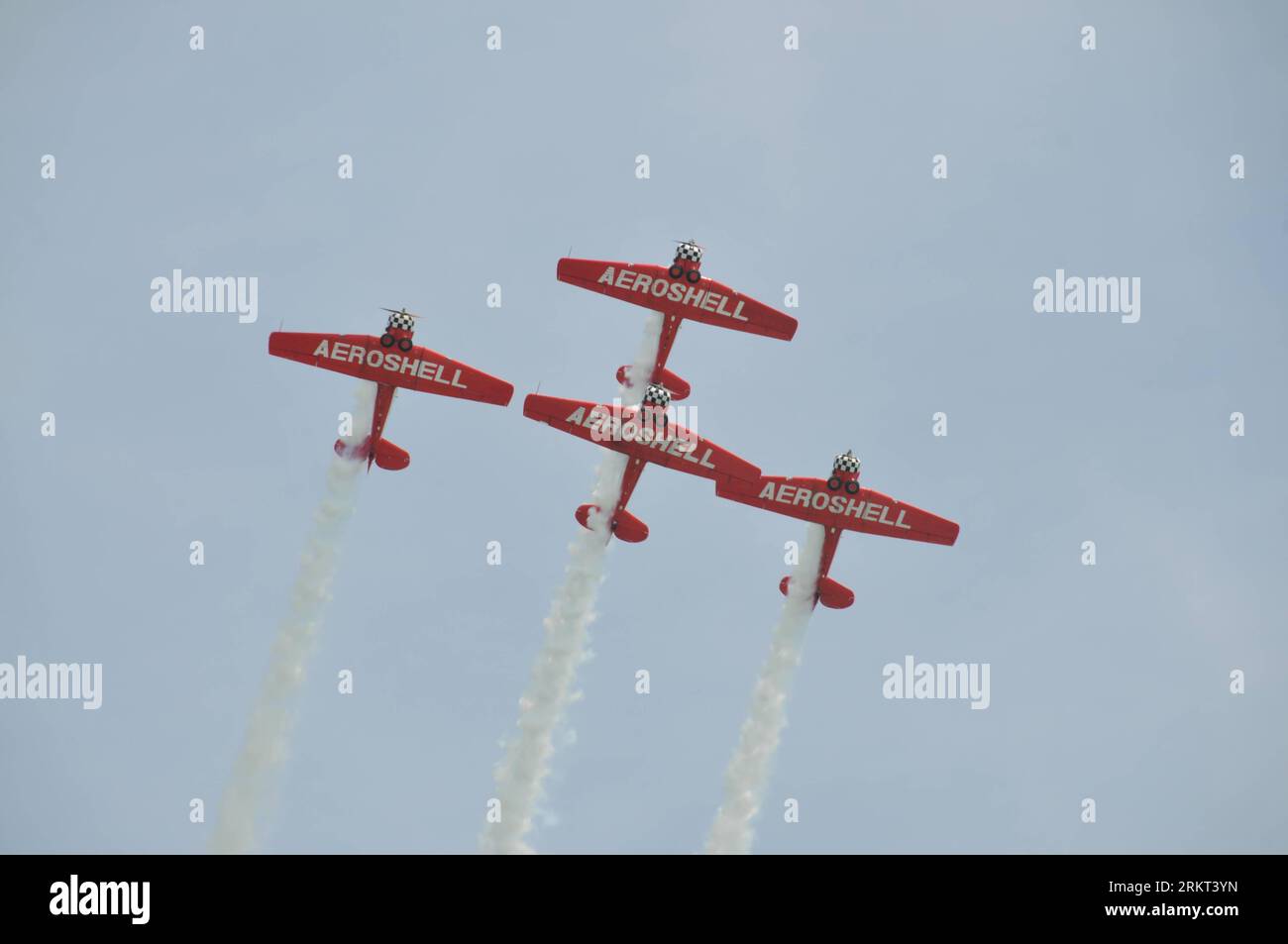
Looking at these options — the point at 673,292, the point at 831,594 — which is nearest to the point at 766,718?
the point at 831,594

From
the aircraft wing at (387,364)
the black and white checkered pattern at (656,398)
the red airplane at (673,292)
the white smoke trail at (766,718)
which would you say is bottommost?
the white smoke trail at (766,718)

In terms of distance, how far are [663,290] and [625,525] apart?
448 inches

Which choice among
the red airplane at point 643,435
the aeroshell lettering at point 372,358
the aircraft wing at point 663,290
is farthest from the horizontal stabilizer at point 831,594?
the aeroshell lettering at point 372,358

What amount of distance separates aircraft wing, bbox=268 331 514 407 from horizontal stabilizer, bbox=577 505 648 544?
21.8 ft

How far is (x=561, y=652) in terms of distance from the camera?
308 feet

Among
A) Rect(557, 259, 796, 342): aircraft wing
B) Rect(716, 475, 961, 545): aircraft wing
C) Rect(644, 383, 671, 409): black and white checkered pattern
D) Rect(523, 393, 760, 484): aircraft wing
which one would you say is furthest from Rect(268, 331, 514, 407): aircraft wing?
Rect(716, 475, 961, 545): aircraft wing

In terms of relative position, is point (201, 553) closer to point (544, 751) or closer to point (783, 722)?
point (544, 751)

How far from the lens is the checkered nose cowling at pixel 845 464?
9125 cm

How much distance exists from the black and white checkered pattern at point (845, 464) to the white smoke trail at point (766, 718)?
290 cm

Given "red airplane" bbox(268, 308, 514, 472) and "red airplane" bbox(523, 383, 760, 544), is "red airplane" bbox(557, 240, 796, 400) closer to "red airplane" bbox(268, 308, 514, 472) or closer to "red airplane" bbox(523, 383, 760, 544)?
"red airplane" bbox(523, 383, 760, 544)

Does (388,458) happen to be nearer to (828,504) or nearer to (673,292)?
(673,292)

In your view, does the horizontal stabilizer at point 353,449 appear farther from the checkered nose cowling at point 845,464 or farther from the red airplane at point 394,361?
the checkered nose cowling at point 845,464

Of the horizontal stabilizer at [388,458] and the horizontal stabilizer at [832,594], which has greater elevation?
the horizontal stabilizer at [388,458]

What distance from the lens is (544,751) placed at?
9281 centimetres
